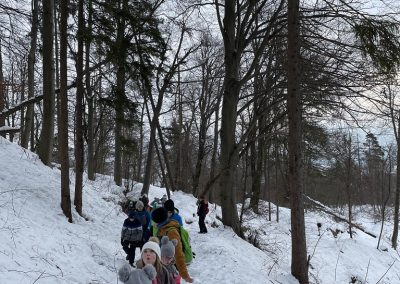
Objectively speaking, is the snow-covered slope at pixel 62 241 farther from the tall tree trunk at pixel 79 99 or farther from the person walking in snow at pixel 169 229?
the person walking in snow at pixel 169 229

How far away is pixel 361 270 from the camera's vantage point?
59.3 ft

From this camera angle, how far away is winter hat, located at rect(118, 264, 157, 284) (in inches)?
141

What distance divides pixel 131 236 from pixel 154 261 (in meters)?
4.77

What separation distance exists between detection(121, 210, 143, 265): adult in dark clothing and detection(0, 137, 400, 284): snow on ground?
0.35 meters

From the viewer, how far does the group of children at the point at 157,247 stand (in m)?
3.74

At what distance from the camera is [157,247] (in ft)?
14.1

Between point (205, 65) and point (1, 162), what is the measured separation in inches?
706

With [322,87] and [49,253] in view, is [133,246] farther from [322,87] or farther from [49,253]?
[322,87]

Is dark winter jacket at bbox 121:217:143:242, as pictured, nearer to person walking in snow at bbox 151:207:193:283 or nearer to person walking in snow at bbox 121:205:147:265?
person walking in snow at bbox 121:205:147:265

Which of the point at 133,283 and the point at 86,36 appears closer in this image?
the point at 133,283

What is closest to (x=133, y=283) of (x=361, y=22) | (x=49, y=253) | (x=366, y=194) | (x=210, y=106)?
(x=49, y=253)

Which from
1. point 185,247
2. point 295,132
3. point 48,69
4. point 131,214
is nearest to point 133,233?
point 131,214

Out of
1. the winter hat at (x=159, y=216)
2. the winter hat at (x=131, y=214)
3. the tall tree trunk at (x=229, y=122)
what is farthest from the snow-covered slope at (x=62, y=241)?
the winter hat at (x=159, y=216)

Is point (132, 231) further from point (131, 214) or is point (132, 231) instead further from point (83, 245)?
point (83, 245)
